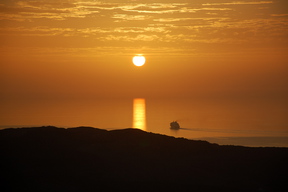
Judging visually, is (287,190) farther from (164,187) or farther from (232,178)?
(164,187)

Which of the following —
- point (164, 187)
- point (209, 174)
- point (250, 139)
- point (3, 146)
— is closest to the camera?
point (164, 187)

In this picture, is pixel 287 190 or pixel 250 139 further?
pixel 250 139

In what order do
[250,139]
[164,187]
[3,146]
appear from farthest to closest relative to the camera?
[250,139] < [3,146] < [164,187]

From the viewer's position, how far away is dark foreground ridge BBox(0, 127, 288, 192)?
25812mm

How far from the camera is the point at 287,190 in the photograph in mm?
26109

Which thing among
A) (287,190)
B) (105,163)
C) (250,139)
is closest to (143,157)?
(105,163)

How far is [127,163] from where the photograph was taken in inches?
1142

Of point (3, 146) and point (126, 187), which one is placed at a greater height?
point (3, 146)

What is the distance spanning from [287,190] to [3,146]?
19.1m

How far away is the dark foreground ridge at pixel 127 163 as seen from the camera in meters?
25.8

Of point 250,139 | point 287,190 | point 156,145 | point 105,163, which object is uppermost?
point 250,139

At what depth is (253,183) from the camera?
26.5m

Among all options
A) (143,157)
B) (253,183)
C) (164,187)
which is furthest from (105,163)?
(253,183)

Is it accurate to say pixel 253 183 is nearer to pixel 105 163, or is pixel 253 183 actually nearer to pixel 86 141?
pixel 105 163
